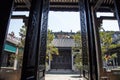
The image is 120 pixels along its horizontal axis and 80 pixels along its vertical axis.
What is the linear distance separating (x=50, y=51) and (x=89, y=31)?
9.26 meters

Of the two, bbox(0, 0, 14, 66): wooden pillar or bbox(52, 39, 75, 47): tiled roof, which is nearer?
bbox(0, 0, 14, 66): wooden pillar

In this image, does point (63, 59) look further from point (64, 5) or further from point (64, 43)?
point (64, 5)

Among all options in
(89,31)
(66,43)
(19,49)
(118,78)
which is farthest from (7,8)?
(66,43)

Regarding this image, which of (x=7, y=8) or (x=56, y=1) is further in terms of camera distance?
(x=56, y=1)

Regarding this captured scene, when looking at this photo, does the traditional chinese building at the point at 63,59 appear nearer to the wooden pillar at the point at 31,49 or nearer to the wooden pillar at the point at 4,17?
the wooden pillar at the point at 31,49

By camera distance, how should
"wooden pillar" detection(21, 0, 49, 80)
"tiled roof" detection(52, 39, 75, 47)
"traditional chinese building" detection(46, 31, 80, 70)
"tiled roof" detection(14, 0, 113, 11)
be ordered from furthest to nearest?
"tiled roof" detection(52, 39, 75, 47) → "traditional chinese building" detection(46, 31, 80, 70) → "tiled roof" detection(14, 0, 113, 11) → "wooden pillar" detection(21, 0, 49, 80)

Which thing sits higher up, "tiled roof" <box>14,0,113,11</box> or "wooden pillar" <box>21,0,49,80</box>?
"tiled roof" <box>14,0,113,11</box>

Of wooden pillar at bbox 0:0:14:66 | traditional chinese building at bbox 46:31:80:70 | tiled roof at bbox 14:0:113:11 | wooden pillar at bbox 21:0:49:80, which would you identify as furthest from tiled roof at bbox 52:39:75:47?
wooden pillar at bbox 0:0:14:66

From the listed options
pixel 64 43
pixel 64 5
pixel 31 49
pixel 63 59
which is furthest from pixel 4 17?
pixel 64 43

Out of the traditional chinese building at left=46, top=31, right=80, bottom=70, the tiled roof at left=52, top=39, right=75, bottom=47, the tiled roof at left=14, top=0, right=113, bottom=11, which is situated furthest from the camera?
the tiled roof at left=52, top=39, right=75, bottom=47

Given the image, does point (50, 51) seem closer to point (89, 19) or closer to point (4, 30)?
point (89, 19)

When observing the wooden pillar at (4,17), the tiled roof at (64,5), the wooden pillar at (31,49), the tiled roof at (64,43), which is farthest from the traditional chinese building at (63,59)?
the wooden pillar at (4,17)

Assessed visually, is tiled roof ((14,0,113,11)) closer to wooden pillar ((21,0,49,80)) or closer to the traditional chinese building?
wooden pillar ((21,0,49,80))

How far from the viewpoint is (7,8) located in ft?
6.08
